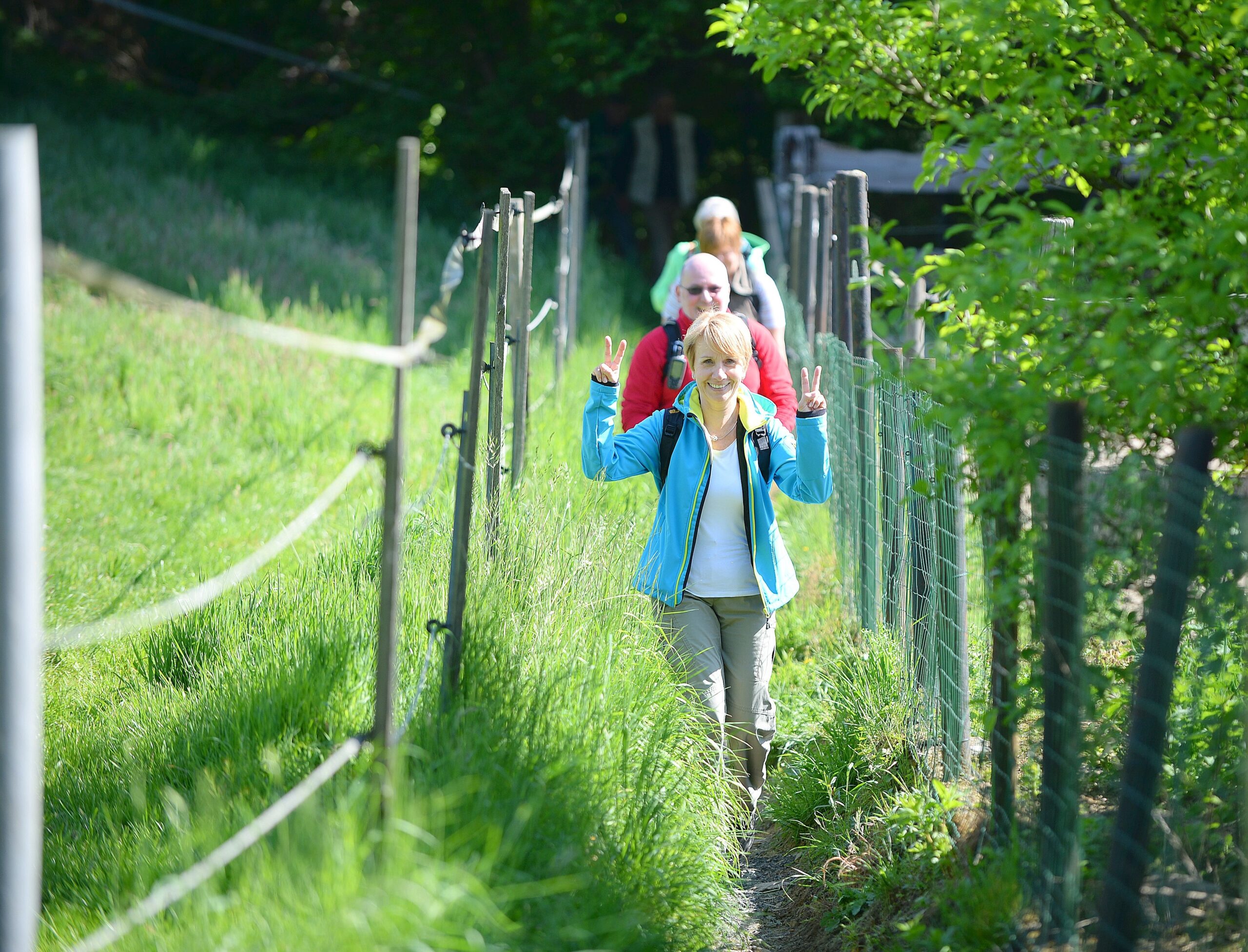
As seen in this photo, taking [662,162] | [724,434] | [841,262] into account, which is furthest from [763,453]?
[662,162]

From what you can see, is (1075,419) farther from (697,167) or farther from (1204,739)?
(697,167)

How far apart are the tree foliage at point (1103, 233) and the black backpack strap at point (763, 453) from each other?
113cm

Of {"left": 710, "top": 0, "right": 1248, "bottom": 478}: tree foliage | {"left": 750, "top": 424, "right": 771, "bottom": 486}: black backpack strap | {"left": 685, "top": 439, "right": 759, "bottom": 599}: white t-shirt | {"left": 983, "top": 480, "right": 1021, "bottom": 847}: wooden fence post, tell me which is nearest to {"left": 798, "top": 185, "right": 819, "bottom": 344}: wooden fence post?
{"left": 750, "top": 424, "right": 771, "bottom": 486}: black backpack strap

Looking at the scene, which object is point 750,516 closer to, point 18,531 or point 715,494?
point 715,494

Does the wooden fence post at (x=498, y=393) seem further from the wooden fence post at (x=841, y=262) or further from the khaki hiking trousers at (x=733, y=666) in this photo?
the wooden fence post at (x=841, y=262)

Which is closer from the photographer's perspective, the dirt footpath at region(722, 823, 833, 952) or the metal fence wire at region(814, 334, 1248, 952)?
the metal fence wire at region(814, 334, 1248, 952)

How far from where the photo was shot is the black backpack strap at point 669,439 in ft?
14.3

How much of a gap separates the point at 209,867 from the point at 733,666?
2.46 m

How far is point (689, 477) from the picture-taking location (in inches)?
169

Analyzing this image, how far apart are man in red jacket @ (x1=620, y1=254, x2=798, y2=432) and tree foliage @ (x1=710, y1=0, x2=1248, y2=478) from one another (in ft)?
6.13

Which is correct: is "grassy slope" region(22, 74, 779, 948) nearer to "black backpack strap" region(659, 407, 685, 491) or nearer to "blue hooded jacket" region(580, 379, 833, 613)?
"blue hooded jacket" region(580, 379, 833, 613)

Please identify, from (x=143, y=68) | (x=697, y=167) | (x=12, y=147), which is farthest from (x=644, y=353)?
(x=143, y=68)

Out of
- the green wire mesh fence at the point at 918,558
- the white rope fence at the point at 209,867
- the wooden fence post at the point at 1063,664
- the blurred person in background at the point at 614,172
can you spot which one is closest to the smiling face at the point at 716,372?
the green wire mesh fence at the point at 918,558

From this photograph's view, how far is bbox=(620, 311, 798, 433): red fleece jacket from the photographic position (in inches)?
208
